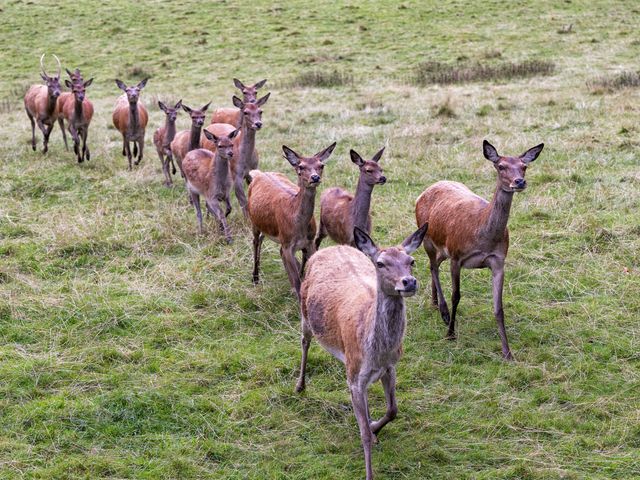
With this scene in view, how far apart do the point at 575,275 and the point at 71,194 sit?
7.33 metres

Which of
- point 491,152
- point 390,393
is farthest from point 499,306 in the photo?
point 390,393

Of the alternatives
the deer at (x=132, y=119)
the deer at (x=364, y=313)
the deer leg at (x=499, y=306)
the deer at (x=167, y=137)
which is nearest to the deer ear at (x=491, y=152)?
the deer leg at (x=499, y=306)

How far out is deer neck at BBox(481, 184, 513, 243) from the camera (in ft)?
20.9

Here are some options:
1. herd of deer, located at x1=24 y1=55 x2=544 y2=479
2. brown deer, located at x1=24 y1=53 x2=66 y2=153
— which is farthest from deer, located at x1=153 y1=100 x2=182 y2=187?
brown deer, located at x1=24 y1=53 x2=66 y2=153

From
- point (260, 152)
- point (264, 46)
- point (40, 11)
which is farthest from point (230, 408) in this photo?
point (40, 11)

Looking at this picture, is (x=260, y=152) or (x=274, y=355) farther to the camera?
(x=260, y=152)

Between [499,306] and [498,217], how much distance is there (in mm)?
755

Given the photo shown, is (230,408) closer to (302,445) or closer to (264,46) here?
(302,445)

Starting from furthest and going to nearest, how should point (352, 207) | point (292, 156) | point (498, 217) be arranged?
point (352, 207) → point (292, 156) → point (498, 217)

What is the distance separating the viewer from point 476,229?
6520 millimetres

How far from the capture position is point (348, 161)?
40.0ft

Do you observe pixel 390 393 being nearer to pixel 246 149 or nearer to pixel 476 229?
pixel 476 229

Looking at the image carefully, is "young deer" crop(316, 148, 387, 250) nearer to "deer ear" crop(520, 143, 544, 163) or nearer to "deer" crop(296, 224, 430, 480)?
"deer ear" crop(520, 143, 544, 163)

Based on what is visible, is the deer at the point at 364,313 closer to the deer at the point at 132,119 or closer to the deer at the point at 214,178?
the deer at the point at 214,178
